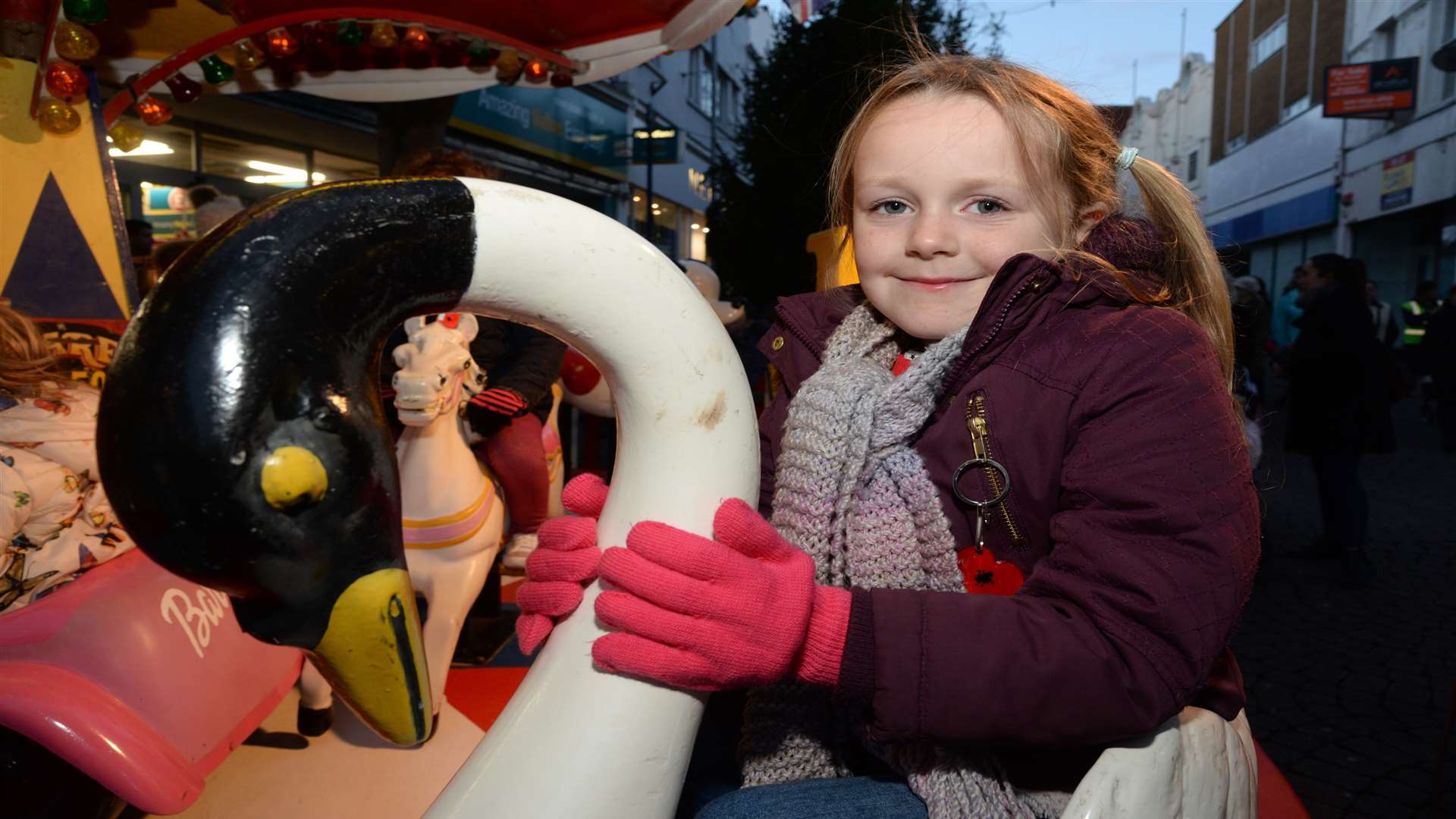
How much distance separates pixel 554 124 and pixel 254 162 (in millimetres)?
5435

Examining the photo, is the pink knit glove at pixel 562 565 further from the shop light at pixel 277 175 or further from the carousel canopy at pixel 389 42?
the shop light at pixel 277 175

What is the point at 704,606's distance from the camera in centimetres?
84

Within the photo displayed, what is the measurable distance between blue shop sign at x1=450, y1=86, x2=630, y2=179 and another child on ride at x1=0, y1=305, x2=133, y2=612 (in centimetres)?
831

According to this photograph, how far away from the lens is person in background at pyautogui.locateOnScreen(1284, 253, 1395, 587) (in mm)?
4562

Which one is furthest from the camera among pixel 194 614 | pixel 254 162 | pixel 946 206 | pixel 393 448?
pixel 254 162

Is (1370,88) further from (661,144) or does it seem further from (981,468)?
(981,468)

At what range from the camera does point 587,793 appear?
88cm

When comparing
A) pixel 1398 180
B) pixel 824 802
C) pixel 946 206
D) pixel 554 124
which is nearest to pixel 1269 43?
pixel 1398 180

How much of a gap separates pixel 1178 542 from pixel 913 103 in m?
0.68

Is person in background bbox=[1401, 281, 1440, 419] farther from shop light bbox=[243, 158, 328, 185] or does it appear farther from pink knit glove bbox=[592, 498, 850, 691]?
shop light bbox=[243, 158, 328, 185]

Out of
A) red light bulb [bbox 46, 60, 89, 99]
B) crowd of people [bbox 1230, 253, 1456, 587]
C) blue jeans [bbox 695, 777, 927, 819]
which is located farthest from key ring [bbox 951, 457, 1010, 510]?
crowd of people [bbox 1230, 253, 1456, 587]

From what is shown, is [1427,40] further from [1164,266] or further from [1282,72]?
[1164,266]

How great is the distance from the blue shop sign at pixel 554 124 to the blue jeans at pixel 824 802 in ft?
31.6

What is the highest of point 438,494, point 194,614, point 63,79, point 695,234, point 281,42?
point 695,234
